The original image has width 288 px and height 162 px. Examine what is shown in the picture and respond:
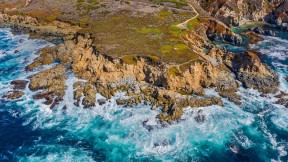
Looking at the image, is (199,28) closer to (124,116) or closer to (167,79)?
(167,79)

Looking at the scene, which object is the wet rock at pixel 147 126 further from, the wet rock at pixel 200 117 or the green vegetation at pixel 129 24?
the green vegetation at pixel 129 24

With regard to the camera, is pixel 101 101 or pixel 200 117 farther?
pixel 101 101

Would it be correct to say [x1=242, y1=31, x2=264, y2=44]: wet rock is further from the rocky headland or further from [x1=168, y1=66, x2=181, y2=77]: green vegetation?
[x1=168, y1=66, x2=181, y2=77]: green vegetation

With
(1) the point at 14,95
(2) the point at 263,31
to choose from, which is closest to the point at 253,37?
(2) the point at 263,31

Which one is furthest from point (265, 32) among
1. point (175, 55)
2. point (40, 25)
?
point (40, 25)

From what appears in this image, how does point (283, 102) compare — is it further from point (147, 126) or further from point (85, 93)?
point (85, 93)

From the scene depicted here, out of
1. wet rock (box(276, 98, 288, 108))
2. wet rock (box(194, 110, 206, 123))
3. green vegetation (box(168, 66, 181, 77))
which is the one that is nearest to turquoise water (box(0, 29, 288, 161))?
wet rock (box(194, 110, 206, 123))
